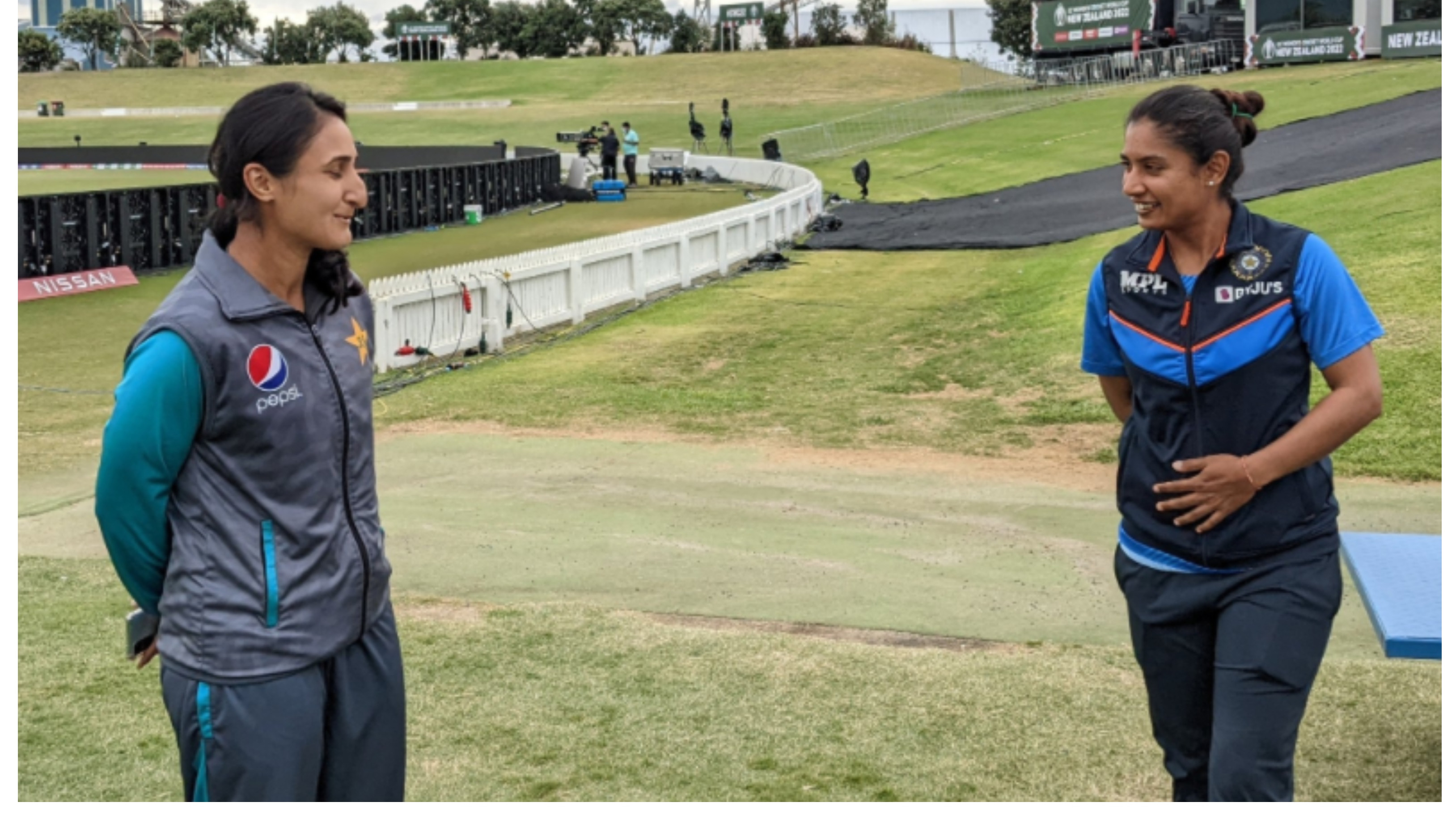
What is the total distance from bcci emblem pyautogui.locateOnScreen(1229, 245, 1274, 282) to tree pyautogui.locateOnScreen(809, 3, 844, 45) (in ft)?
361

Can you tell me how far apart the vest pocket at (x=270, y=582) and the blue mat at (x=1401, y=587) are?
3.08 meters

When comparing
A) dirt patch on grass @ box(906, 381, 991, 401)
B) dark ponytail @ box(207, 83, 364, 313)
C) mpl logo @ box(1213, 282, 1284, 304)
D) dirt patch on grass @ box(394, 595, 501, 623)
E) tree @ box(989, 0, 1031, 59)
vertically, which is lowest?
dirt patch on grass @ box(394, 595, 501, 623)

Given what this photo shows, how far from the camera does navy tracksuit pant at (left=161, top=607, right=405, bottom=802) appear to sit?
3027 mm

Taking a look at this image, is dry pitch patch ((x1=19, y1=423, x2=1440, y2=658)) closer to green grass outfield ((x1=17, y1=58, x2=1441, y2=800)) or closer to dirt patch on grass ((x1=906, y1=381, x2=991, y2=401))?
green grass outfield ((x1=17, y1=58, x2=1441, y2=800))

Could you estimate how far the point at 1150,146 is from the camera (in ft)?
12.2

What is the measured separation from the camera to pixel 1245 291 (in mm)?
3590

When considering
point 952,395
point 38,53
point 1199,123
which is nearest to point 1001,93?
point 952,395

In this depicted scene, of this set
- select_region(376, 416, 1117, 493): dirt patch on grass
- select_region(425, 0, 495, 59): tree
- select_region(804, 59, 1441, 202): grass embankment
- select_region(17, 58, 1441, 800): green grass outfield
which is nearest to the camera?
select_region(17, 58, 1441, 800): green grass outfield

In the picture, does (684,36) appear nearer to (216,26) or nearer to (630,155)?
(216,26)

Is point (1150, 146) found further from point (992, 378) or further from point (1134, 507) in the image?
point (992, 378)

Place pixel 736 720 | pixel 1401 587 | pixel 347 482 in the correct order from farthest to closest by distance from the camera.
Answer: pixel 736 720 < pixel 1401 587 < pixel 347 482

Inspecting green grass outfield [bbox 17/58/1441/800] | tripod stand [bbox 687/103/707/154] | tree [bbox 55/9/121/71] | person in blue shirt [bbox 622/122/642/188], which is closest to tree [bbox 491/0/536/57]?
tree [bbox 55/9/121/71]

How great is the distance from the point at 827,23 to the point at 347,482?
11377 centimetres

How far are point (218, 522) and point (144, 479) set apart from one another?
0.16m
